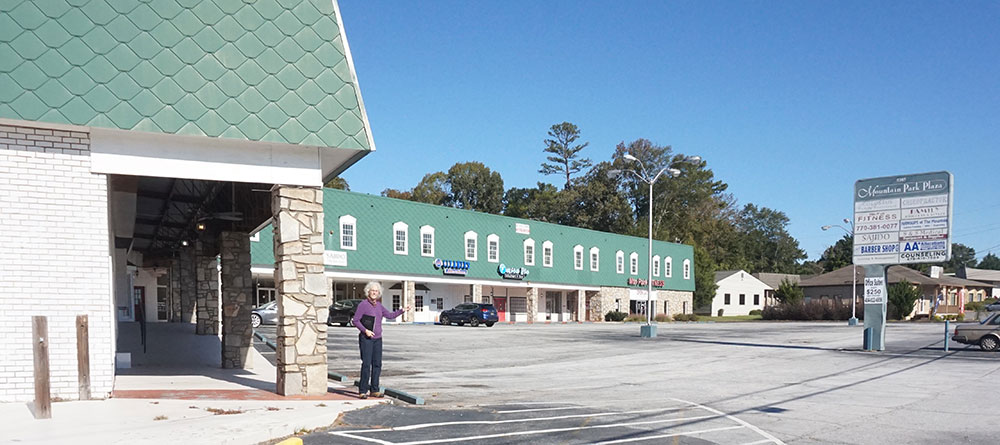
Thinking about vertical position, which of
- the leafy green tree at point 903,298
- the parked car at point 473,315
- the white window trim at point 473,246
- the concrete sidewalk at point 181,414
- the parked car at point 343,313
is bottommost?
the leafy green tree at point 903,298

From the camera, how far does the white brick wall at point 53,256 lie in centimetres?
961

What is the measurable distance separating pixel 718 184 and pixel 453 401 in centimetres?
10179

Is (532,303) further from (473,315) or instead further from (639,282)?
(639,282)

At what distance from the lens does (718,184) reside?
4232 inches

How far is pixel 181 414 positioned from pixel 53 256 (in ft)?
9.85

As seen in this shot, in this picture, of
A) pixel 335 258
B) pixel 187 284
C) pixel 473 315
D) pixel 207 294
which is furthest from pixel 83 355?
pixel 473 315

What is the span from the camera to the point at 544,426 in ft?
30.7

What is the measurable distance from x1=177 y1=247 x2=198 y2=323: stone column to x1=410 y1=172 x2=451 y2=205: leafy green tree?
201 ft

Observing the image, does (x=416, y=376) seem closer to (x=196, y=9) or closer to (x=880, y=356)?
(x=196, y=9)

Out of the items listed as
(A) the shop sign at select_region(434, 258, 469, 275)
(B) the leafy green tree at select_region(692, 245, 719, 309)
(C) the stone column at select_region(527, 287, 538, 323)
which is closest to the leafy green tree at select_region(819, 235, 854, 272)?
(B) the leafy green tree at select_region(692, 245, 719, 309)

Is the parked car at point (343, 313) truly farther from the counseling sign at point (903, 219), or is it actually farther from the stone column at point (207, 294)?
the counseling sign at point (903, 219)

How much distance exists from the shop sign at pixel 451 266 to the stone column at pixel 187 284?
18.0 m

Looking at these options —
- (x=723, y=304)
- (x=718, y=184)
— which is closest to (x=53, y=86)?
(x=723, y=304)

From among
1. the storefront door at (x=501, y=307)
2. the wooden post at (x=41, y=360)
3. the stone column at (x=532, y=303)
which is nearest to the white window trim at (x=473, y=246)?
the storefront door at (x=501, y=307)
